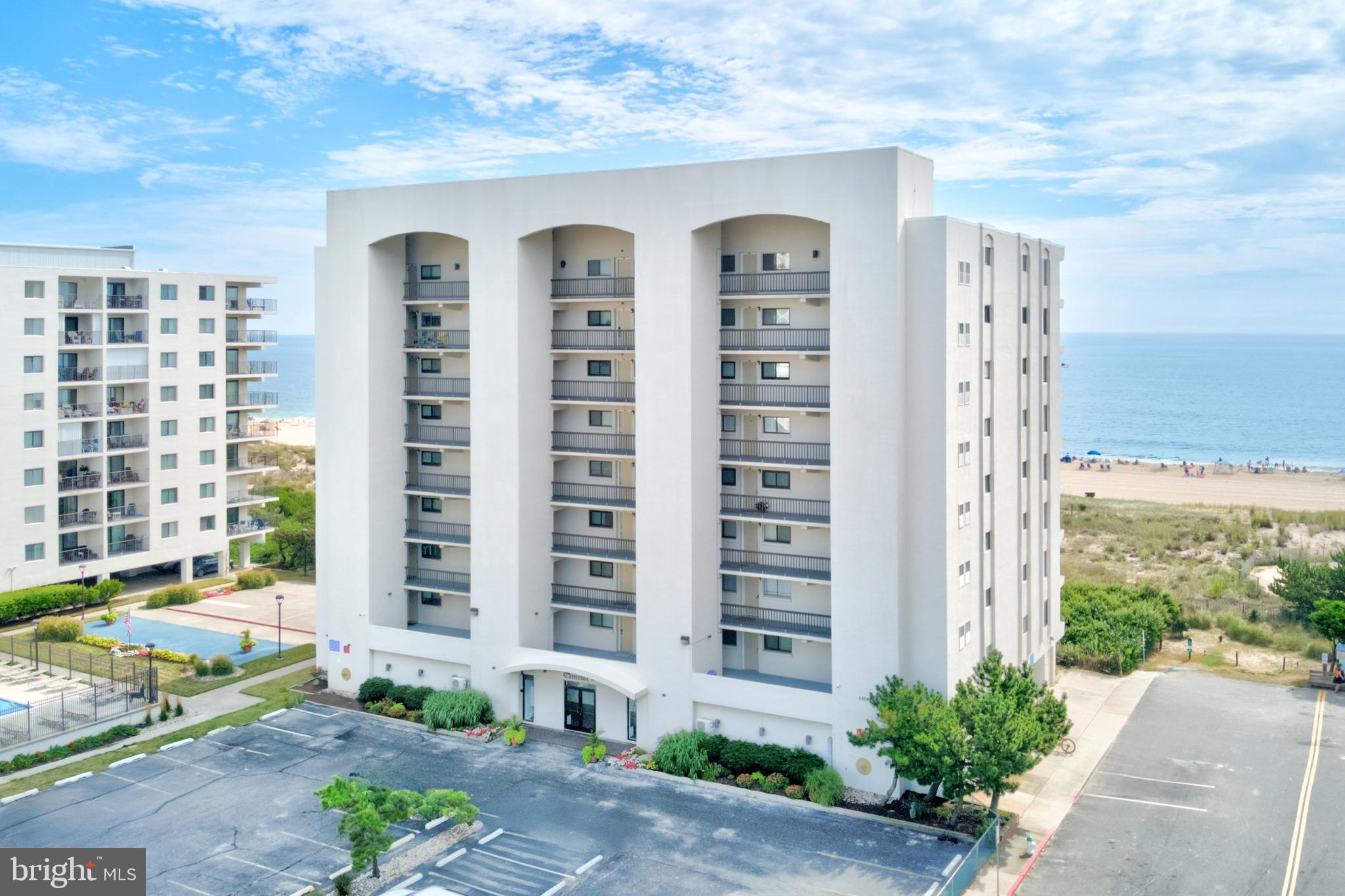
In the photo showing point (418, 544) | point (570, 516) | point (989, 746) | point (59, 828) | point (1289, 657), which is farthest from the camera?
point (1289, 657)

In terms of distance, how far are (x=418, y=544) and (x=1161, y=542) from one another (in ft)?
174

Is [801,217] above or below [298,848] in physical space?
above

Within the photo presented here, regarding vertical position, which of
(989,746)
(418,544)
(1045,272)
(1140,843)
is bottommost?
(1140,843)

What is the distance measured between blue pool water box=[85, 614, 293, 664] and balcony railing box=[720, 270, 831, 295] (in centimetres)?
2792

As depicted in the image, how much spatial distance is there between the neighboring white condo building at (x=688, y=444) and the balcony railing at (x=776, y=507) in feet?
0.36

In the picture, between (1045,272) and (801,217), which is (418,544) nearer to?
(801,217)

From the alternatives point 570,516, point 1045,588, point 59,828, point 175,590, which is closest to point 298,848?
point 59,828

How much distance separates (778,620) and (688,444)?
22.9 feet

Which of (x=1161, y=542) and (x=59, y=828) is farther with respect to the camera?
(x=1161, y=542)

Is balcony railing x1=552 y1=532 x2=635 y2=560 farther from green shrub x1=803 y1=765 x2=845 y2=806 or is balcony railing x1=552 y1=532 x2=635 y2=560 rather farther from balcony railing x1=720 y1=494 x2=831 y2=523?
green shrub x1=803 y1=765 x2=845 y2=806

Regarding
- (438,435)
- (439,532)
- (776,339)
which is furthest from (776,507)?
(438,435)

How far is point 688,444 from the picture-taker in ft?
117

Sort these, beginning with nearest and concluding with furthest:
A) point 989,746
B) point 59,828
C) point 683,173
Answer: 1. point 989,746
2. point 59,828
3. point 683,173

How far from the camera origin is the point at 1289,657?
48.5 metres
